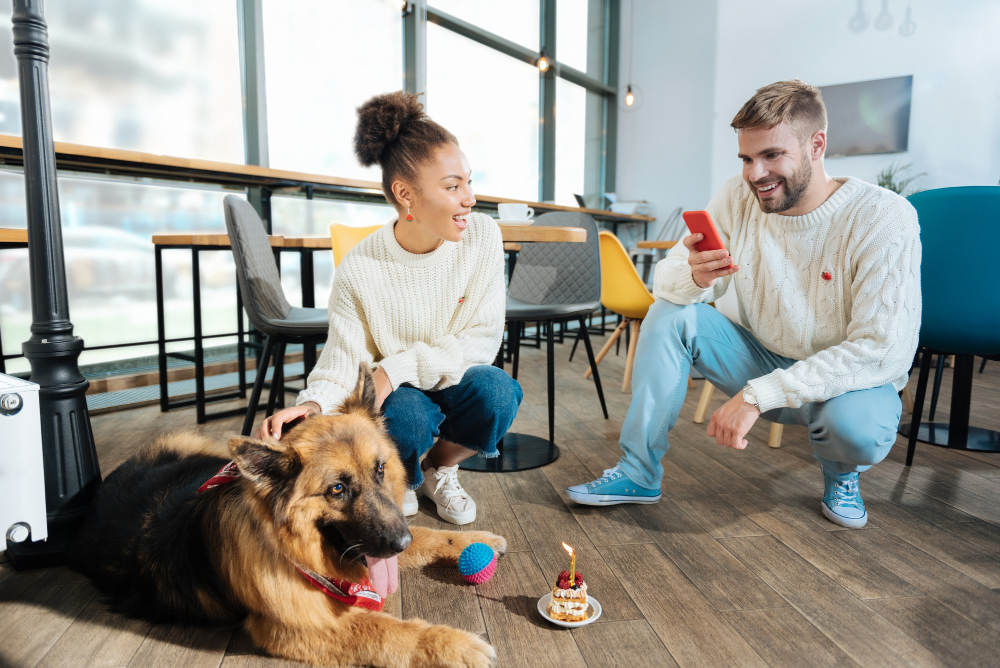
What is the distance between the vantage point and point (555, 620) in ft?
3.81

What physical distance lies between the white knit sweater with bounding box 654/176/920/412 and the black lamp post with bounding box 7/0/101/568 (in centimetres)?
161

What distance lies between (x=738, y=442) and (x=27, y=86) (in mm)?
1874

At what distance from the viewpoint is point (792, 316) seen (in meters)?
1.65

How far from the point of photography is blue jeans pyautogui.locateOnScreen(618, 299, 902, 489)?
5.04ft

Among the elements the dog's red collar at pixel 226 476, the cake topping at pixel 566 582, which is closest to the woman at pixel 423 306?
the dog's red collar at pixel 226 476

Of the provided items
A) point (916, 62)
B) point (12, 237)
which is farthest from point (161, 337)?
point (916, 62)

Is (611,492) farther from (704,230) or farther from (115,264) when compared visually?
(115,264)

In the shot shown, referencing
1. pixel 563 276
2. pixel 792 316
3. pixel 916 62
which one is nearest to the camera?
pixel 792 316

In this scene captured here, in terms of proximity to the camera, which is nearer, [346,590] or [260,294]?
[346,590]

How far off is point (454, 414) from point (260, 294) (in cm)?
100

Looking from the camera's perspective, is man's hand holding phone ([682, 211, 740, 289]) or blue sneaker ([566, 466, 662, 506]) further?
blue sneaker ([566, 466, 662, 506])

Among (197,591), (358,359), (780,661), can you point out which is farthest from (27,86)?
(780,661)

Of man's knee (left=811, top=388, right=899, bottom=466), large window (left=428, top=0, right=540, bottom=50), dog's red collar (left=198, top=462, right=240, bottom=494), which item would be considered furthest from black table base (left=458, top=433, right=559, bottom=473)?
large window (left=428, top=0, right=540, bottom=50)

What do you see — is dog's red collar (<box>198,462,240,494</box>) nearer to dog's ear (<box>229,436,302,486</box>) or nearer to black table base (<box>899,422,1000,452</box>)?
dog's ear (<box>229,436,302,486</box>)
